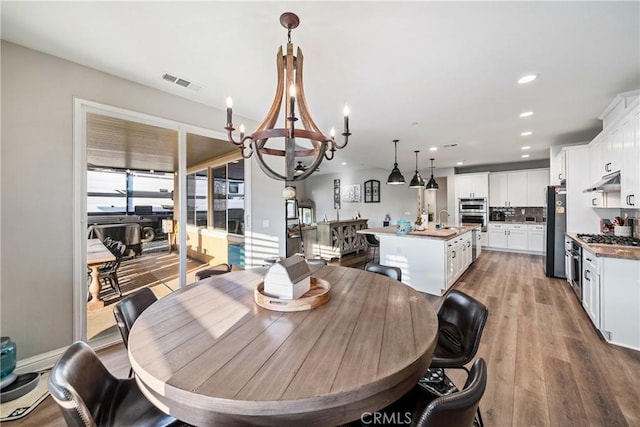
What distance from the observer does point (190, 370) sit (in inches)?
35.3

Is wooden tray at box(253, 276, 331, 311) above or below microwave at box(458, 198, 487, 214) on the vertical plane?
below

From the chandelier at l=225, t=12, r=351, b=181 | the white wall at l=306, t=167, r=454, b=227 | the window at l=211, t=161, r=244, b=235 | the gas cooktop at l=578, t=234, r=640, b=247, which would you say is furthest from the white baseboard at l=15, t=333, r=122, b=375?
the white wall at l=306, t=167, r=454, b=227

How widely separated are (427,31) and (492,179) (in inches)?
282

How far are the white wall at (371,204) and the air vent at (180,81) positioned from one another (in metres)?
7.24

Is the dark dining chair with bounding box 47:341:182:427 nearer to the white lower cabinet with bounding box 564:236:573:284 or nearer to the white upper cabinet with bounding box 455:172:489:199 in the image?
the white lower cabinet with bounding box 564:236:573:284

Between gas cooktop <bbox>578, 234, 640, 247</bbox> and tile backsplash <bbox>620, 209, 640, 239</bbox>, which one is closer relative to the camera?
gas cooktop <bbox>578, 234, 640, 247</bbox>

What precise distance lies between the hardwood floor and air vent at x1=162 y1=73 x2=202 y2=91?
2784 millimetres

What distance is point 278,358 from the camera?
97 cm

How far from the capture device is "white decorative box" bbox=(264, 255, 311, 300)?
4.78ft

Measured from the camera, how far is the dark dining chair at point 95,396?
874 millimetres

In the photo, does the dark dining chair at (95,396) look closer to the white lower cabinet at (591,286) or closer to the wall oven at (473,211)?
the white lower cabinet at (591,286)

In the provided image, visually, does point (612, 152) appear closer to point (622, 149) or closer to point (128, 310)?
point (622, 149)

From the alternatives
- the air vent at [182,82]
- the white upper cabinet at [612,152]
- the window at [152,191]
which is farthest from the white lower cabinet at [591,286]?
the window at [152,191]

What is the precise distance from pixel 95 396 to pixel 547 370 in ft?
10.3
